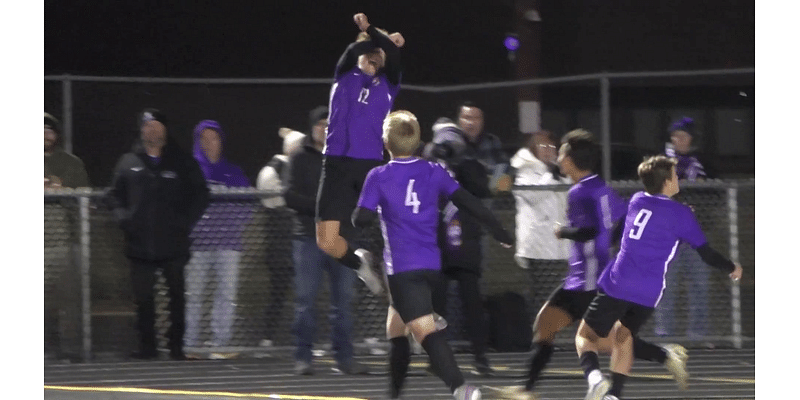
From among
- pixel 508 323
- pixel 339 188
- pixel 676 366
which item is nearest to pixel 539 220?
pixel 508 323

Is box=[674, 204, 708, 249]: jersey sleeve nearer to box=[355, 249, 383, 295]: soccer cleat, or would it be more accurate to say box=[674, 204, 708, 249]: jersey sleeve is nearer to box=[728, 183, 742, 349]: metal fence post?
box=[355, 249, 383, 295]: soccer cleat

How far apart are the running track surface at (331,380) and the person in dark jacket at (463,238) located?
345 mm

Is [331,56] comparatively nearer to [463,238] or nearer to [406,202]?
[463,238]

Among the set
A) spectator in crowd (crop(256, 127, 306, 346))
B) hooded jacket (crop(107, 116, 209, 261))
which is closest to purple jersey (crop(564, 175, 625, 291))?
spectator in crowd (crop(256, 127, 306, 346))

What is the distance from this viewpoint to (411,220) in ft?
24.7

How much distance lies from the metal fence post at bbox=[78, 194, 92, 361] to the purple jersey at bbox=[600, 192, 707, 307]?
15.5 ft

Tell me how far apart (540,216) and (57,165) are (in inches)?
149

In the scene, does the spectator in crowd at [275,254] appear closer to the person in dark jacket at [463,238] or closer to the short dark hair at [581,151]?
the person in dark jacket at [463,238]

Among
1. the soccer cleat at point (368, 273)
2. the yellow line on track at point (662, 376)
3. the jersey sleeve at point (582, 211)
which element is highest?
A: the jersey sleeve at point (582, 211)

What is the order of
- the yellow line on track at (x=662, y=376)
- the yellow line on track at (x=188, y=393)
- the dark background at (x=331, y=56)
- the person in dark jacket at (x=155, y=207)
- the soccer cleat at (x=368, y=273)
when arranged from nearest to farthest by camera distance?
the yellow line on track at (x=188, y=393) < the soccer cleat at (x=368, y=273) < the yellow line on track at (x=662, y=376) < the person in dark jacket at (x=155, y=207) < the dark background at (x=331, y=56)

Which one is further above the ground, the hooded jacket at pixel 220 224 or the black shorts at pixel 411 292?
the hooded jacket at pixel 220 224

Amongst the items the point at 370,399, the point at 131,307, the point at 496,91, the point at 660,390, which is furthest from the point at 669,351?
the point at 496,91

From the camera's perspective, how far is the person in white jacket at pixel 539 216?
35.9 ft

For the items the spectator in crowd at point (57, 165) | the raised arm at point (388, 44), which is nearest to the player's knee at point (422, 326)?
the raised arm at point (388, 44)
